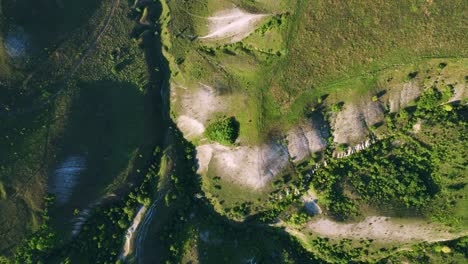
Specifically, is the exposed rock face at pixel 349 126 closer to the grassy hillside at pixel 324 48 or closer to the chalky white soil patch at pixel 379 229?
the grassy hillside at pixel 324 48

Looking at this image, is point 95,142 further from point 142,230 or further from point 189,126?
point 142,230

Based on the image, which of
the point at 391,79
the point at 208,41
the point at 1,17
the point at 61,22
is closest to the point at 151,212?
the point at 208,41

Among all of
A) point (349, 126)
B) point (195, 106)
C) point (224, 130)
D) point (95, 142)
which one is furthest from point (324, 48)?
point (95, 142)

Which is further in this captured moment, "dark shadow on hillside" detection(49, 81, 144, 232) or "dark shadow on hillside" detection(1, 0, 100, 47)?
"dark shadow on hillside" detection(49, 81, 144, 232)

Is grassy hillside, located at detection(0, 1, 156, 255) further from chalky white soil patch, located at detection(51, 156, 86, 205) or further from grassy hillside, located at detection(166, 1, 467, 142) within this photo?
grassy hillside, located at detection(166, 1, 467, 142)

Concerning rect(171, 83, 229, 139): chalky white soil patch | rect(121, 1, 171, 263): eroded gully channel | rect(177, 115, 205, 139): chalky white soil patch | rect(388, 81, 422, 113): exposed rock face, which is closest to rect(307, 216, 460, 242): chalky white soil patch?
rect(388, 81, 422, 113): exposed rock face

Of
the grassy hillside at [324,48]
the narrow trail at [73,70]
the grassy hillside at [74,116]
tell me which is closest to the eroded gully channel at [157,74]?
the grassy hillside at [74,116]

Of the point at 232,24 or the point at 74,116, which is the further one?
the point at 232,24
